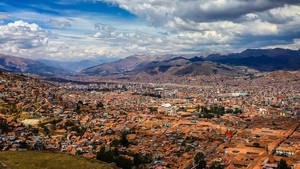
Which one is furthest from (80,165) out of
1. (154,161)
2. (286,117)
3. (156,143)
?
(286,117)

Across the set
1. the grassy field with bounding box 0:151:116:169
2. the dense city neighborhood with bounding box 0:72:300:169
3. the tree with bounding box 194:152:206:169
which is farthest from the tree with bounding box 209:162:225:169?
the grassy field with bounding box 0:151:116:169

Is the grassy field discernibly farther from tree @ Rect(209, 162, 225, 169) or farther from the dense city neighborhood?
tree @ Rect(209, 162, 225, 169)

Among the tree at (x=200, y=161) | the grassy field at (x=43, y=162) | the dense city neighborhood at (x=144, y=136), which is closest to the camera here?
the grassy field at (x=43, y=162)

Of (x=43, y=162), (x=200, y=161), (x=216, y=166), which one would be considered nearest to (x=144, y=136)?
(x=200, y=161)

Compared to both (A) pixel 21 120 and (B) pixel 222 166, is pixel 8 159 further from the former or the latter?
(B) pixel 222 166

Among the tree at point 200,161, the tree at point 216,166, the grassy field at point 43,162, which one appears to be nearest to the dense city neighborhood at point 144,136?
the tree at point 200,161

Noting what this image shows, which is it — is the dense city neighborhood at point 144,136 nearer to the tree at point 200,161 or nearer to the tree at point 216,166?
the tree at point 200,161

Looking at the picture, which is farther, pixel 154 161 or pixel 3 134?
pixel 3 134

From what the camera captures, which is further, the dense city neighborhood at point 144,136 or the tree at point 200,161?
the dense city neighborhood at point 144,136
